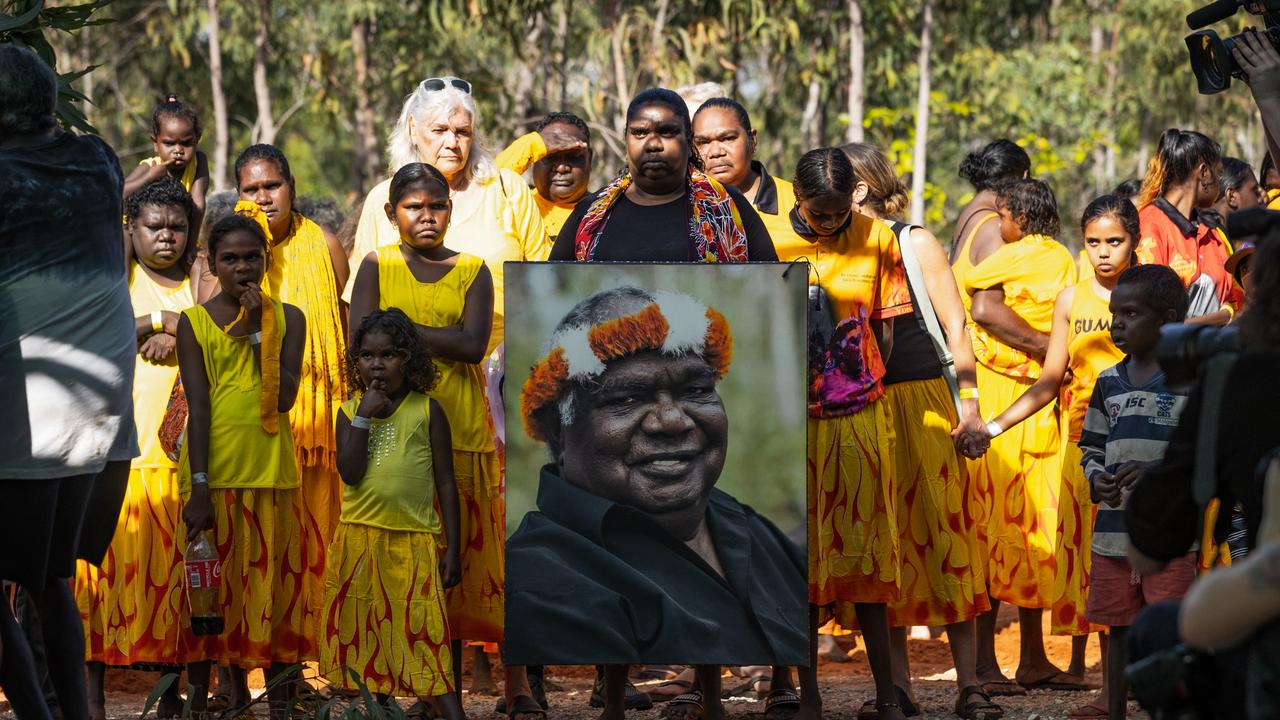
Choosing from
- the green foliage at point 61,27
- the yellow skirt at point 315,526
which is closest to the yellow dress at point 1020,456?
the yellow skirt at point 315,526

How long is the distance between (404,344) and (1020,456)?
9.57ft

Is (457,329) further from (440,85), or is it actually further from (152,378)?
(152,378)

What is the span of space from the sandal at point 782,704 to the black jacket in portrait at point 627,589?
1038 mm

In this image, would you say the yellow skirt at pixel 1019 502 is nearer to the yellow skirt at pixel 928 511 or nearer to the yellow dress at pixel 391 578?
the yellow skirt at pixel 928 511

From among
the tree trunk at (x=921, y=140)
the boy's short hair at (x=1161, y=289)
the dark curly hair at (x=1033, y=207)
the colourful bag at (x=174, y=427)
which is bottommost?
the colourful bag at (x=174, y=427)

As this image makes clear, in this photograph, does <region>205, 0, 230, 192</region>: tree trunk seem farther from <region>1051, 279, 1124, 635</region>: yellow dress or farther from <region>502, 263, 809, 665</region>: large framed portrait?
<region>502, 263, 809, 665</region>: large framed portrait

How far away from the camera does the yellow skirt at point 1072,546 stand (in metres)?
6.37

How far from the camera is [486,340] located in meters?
5.82

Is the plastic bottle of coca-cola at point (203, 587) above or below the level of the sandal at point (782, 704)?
above

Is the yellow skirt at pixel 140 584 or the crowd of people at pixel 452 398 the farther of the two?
the yellow skirt at pixel 140 584

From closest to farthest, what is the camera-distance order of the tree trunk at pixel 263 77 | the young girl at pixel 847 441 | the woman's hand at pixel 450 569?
the woman's hand at pixel 450 569 < the young girl at pixel 847 441 < the tree trunk at pixel 263 77

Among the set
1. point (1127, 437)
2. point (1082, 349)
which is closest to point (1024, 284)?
point (1082, 349)

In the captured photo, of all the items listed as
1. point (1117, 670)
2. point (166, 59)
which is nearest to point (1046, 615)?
point (1117, 670)

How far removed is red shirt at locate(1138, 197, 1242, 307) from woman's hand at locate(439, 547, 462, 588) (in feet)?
10.5
